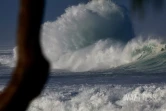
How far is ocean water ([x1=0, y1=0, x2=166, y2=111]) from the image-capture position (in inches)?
548

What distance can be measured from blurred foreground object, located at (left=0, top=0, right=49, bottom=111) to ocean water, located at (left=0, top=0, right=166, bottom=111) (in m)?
9.68

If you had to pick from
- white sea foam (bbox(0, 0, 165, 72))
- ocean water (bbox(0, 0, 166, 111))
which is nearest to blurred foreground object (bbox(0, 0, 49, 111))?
ocean water (bbox(0, 0, 166, 111))

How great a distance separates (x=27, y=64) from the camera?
2.74 m

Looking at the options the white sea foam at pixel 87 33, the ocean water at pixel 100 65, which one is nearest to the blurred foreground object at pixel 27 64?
the ocean water at pixel 100 65

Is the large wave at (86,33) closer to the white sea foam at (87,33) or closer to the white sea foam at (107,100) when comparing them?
the white sea foam at (87,33)

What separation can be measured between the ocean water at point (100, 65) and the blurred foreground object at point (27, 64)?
31.8 ft

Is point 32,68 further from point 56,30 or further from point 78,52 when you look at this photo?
point 56,30

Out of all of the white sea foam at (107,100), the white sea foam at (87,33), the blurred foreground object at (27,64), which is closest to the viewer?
the blurred foreground object at (27,64)

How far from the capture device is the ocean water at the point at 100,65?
13.9 meters

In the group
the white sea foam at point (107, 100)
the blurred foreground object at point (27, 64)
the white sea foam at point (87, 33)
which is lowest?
the white sea foam at point (107, 100)

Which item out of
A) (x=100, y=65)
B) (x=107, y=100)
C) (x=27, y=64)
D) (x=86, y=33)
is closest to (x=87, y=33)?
(x=86, y=33)

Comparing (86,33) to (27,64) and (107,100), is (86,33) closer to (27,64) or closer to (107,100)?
(107,100)

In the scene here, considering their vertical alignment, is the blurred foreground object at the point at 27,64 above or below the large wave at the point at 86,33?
below

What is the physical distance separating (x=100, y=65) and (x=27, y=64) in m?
26.7
